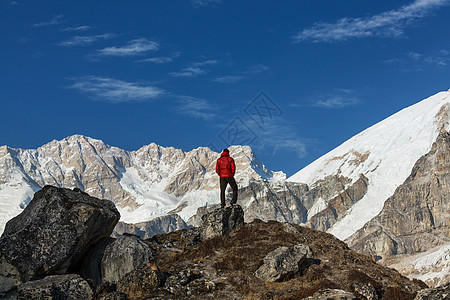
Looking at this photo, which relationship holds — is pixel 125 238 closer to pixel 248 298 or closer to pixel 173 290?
pixel 173 290

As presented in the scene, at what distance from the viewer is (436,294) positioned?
19.7 m

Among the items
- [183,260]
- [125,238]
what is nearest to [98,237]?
[125,238]

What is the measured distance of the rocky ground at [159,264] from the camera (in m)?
25.3

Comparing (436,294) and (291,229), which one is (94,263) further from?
(436,294)

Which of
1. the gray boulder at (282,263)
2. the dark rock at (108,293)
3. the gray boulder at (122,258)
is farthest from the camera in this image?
the gray boulder at (122,258)

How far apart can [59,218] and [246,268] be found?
11.0 m

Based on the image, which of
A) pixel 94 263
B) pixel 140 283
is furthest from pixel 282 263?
pixel 94 263

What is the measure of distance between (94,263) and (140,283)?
230 inches

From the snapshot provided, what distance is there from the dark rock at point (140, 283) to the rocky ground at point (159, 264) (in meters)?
0.05

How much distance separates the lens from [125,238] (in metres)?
31.0

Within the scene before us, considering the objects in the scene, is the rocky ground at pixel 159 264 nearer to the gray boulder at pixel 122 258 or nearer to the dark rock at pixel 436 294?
the gray boulder at pixel 122 258

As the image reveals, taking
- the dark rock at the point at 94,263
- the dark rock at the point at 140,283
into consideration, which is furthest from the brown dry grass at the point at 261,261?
the dark rock at the point at 94,263

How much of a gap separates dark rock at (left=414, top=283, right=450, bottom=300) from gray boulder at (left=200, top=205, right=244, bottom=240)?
53.5 feet

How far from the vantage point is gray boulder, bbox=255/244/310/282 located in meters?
27.1
